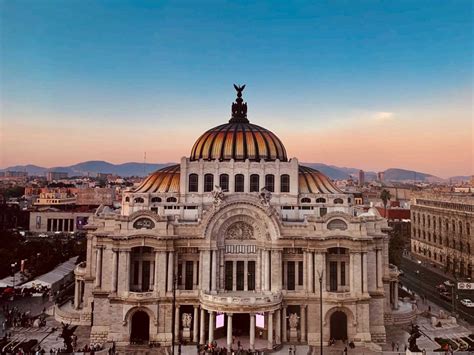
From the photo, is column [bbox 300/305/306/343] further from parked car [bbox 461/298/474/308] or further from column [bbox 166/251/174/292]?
parked car [bbox 461/298/474/308]

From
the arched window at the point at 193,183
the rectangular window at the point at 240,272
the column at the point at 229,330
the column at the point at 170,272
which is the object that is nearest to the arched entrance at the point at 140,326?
the column at the point at 170,272

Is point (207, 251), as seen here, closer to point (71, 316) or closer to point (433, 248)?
point (71, 316)

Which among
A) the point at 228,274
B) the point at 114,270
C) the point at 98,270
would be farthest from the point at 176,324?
the point at 98,270

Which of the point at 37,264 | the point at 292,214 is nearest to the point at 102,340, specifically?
the point at 292,214

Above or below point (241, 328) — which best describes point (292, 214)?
above

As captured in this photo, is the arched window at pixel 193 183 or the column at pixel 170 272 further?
the arched window at pixel 193 183

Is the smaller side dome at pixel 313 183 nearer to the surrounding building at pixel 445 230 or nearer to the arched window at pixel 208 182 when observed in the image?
the arched window at pixel 208 182
